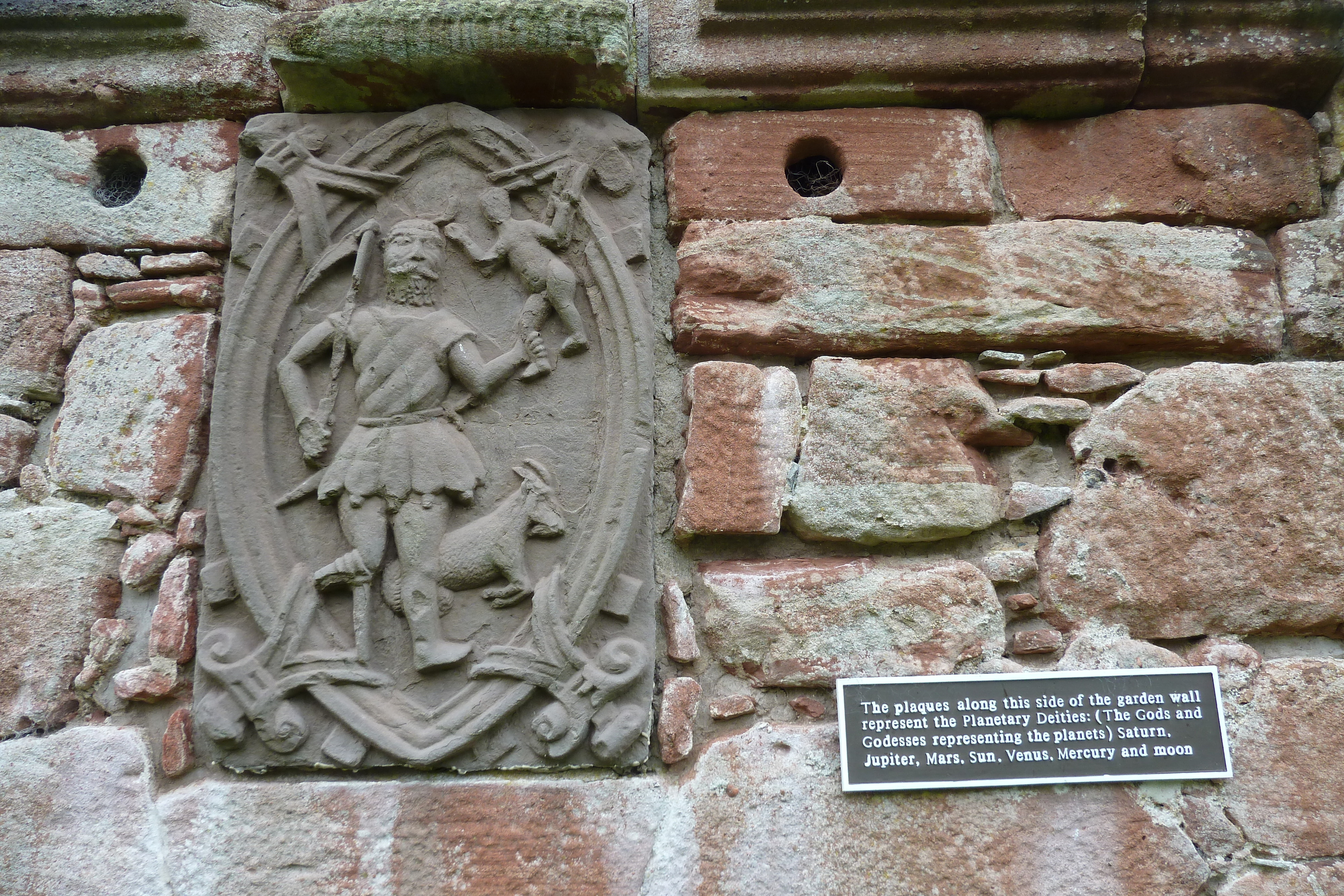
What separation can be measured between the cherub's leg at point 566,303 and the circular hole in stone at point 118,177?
1.23m

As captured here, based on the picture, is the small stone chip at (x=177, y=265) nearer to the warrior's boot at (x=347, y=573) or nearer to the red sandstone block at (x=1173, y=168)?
the warrior's boot at (x=347, y=573)

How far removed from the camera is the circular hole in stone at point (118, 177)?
7.78ft

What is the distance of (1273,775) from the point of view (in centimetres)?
185

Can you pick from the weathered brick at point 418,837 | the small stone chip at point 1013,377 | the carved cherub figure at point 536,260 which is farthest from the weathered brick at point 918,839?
the carved cherub figure at point 536,260

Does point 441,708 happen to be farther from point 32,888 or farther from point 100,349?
point 100,349

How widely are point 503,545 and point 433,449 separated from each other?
0.28 metres

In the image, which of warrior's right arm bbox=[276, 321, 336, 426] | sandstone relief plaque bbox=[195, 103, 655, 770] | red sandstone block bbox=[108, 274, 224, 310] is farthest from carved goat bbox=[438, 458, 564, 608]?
red sandstone block bbox=[108, 274, 224, 310]

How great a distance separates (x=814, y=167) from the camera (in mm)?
2383

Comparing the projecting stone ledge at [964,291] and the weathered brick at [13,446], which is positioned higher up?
the projecting stone ledge at [964,291]

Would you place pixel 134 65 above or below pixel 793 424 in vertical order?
above

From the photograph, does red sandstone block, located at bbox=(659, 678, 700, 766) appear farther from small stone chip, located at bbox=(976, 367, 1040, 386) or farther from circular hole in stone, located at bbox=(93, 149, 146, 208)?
circular hole in stone, located at bbox=(93, 149, 146, 208)

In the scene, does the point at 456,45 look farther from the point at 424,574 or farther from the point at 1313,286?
the point at 1313,286

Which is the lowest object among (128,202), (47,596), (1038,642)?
(1038,642)

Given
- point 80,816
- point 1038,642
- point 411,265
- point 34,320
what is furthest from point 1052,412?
point 34,320
